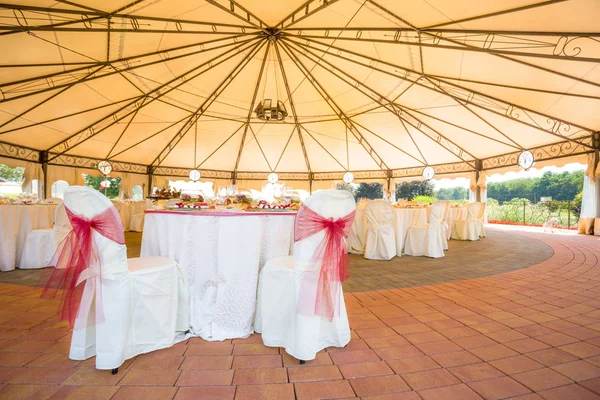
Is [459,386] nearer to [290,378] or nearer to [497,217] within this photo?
[290,378]

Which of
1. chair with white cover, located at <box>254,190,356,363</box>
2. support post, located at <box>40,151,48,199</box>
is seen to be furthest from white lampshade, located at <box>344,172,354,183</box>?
chair with white cover, located at <box>254,190,356,363</box>

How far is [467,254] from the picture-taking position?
5676mm

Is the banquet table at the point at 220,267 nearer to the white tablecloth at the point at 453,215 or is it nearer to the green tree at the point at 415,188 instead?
the white tablecloth at the point at 453,215

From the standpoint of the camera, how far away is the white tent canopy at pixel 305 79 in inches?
202

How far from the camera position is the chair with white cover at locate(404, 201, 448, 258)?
534cm

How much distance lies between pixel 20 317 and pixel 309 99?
9693 millimetres

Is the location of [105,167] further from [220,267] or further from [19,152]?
[220,267]

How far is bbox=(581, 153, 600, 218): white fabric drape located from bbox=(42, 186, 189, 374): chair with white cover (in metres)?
13.0

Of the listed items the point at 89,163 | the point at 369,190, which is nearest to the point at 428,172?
the point at 369,190

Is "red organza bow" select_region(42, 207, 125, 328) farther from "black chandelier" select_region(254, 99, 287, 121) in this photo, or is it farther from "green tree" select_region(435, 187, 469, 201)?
"green tree" select_region(435, 187, 469, 201)

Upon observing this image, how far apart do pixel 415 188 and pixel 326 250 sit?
79.6ft

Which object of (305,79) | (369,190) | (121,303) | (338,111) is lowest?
(121,303)

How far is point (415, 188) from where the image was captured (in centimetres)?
2406

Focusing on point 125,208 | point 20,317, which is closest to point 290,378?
point 20,317
